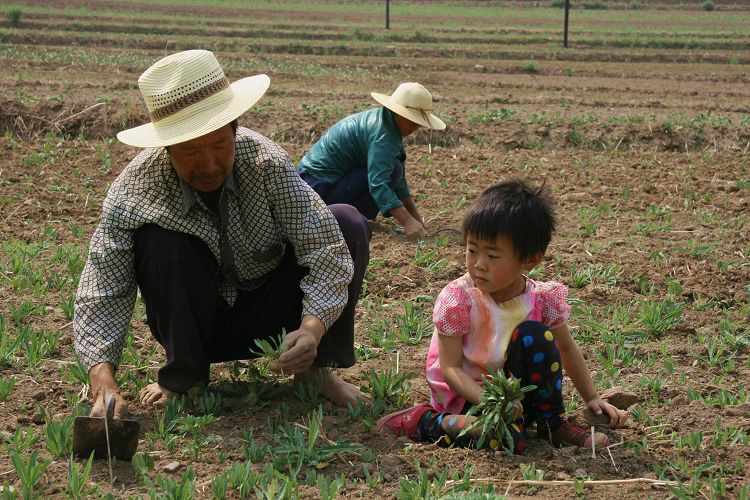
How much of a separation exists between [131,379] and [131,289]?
54cm

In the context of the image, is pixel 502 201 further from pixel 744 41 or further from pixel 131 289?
pixel 744 41

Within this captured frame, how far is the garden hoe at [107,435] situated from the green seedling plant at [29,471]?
0.13m

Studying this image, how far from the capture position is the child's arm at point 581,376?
10.9ft

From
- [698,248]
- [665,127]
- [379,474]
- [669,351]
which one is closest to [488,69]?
[665,127]

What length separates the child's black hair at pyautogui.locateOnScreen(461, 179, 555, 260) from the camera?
3098mm

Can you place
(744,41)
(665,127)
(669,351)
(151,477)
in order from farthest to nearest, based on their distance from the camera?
(744,41), (665,127), (669,351), (151,477)

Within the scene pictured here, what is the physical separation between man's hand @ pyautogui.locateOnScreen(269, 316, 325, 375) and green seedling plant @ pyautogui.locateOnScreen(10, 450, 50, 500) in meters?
0.72

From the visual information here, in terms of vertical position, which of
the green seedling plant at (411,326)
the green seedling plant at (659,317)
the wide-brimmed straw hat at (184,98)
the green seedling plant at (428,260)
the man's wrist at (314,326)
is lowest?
the green seedling plant at (428,260)

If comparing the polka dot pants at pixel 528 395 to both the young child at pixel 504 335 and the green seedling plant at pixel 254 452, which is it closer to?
the young child at pixel 504 335

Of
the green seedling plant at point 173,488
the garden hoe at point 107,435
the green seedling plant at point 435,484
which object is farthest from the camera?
the garden hoe at point 107,435

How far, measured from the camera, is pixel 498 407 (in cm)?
305

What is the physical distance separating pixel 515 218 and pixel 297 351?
0.77m

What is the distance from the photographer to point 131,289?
11.3ft

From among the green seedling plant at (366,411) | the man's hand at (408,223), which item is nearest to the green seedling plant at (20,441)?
the green seedling plant at (366,411)
